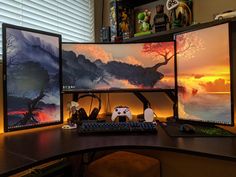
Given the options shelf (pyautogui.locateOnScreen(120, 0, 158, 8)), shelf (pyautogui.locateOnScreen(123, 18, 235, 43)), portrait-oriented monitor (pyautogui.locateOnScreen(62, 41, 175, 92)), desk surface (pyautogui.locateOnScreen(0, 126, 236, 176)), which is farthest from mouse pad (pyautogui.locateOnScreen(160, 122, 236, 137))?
shelf (pyautogui.locateOnScreen(120, 0, 158, 8))

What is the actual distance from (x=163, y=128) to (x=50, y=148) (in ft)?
2.18

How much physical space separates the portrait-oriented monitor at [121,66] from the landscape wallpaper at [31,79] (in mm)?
143

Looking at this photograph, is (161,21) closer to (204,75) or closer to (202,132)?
(204,75)

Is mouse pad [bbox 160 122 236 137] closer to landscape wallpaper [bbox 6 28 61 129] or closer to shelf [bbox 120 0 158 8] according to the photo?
landscape wallpaper [bbox 6 28 61 129]

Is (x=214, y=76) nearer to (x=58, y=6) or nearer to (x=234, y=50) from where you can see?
(x=234, y=50)

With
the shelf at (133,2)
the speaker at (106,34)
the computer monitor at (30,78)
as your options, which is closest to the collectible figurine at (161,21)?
the shelf at (133,2)

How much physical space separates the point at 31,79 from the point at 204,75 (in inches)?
41.7

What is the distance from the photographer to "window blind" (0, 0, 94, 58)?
1.54 m

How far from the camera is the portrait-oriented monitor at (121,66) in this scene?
1552 mm

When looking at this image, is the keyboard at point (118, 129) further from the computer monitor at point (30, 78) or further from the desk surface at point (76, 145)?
the computer monitor at point (30, 78)

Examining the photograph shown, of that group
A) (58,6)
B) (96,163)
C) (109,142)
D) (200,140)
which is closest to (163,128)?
(200,140)

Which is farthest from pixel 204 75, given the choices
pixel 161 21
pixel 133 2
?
pixel 133 2

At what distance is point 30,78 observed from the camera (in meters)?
1.33

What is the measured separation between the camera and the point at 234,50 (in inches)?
55.9
